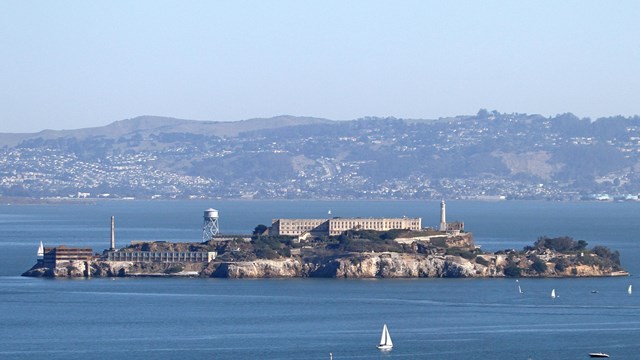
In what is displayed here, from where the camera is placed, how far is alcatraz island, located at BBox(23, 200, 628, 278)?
294ft

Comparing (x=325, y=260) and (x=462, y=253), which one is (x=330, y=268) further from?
(x=462, y=253)

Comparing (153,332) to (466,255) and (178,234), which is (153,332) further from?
(178,234)

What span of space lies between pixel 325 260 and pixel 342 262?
119cm

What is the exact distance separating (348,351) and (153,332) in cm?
904

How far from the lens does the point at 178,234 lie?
126 m

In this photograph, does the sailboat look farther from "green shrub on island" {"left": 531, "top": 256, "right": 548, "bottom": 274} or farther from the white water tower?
the white water tower

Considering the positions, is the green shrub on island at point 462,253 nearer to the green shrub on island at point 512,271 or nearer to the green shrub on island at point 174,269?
the green shrub on island at point 512,271

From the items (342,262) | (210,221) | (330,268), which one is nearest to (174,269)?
(330,268)

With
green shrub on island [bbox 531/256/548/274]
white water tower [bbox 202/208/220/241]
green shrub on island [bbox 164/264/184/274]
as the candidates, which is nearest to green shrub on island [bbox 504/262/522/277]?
green shrub on island [bbox 531/256/548/274]

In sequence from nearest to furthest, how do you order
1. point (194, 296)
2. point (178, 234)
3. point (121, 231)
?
point (194, 296), point (178, 234), point (121, 231)

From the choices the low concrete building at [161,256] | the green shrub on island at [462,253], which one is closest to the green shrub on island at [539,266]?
the green shrub on island at [462,253]

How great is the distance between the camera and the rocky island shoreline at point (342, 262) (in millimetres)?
89562

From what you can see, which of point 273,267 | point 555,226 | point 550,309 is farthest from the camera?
point 555,226

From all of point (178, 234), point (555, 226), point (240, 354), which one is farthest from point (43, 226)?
point (240, 354)
